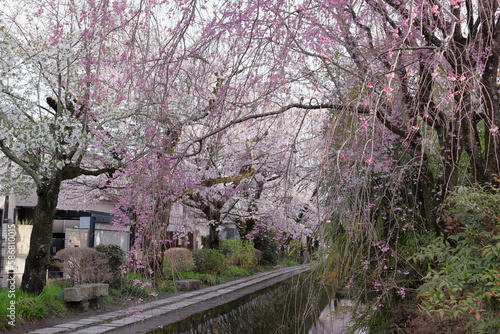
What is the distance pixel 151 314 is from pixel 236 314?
2.78 meters

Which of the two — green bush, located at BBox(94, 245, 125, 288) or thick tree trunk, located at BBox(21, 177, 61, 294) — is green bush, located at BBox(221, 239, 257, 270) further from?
thick tree trunk, located at BBox(21, 177, 61, 294)

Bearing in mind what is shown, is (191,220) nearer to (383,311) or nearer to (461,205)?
(383,311)

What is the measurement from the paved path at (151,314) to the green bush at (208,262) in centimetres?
237

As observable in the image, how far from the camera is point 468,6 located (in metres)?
4.57

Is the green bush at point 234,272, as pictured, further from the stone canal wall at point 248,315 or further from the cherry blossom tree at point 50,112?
the cherry blossom tree at point 50,112

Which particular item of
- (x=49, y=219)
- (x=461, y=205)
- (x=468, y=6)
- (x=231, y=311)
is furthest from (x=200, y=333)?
(x=468, y=6)

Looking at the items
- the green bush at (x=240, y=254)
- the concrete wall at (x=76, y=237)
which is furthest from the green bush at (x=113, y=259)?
the green bush at (x=240, y=254)

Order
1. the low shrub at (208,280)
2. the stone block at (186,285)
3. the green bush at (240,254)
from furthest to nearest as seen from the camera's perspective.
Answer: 1. the green bush at (240,254)
2. the low shrub at (208,280)
3. the stone block at (186,285)

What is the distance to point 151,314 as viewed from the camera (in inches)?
277

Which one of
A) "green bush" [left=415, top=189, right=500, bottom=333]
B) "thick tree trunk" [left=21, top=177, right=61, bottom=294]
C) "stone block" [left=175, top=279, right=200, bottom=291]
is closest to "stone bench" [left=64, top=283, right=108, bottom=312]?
"thick tree trunk" [left=21, top=177, right=61, bottom=294]

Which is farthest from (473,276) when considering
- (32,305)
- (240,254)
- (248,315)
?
(240,254)

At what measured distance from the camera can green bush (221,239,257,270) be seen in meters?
17.4

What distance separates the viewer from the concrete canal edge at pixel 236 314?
6.32 m

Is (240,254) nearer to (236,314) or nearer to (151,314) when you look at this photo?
(236,314)
